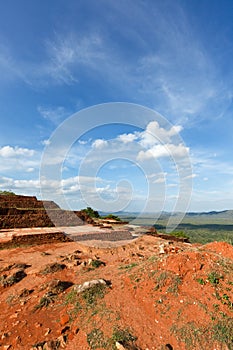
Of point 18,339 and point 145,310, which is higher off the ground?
point 145,310

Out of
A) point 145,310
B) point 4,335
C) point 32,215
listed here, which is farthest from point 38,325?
point 32,215

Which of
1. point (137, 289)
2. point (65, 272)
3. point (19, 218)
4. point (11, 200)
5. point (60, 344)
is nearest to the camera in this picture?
point (60, 344)

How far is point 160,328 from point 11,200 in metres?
20.2

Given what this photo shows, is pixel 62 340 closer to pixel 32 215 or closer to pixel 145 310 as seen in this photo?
pixel 145 310

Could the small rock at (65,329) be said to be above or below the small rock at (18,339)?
above

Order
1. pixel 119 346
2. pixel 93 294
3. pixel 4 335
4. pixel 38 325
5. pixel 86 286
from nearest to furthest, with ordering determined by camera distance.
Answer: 1. pixel 119 346
2. pixel 4 335
3. pixel 38 325
4. pixel 93 294
5. pixel 86 286

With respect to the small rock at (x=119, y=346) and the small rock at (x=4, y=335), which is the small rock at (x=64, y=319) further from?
the small rock at (x=119, y=346)

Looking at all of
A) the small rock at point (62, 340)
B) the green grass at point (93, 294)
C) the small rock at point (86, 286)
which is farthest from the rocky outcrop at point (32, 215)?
the small rock at point (62, 340)

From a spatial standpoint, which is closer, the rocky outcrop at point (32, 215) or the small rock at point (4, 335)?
the small rock at point (4, 335)

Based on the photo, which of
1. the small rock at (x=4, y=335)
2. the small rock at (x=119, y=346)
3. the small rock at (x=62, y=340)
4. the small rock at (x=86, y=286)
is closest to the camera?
the small rock at (x=119, y=346)

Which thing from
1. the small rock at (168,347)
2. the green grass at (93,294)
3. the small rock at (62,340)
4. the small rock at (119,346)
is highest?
the green grass at (93,294)

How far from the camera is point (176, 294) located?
4703 millimetres

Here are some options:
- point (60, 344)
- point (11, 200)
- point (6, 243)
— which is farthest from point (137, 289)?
point (11, 200)

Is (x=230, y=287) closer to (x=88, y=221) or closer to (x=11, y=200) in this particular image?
(x=88, y=221)
